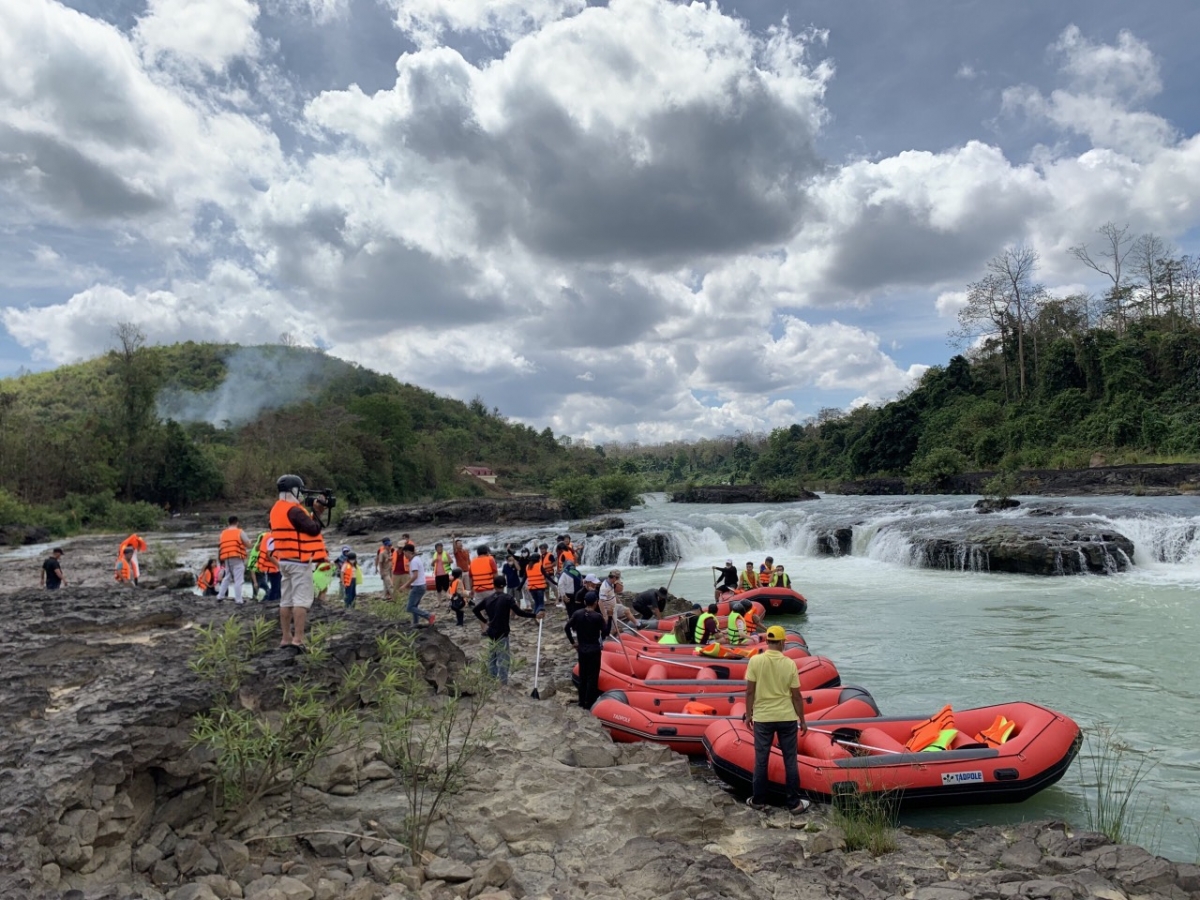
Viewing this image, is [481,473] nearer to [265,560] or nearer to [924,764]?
[265,560]

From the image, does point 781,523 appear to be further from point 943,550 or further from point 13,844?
point 13,844

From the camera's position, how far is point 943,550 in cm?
2044

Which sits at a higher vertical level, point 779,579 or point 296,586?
point 296,586

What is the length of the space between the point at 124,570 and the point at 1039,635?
60.6 feet

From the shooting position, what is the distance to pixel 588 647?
8289 mm

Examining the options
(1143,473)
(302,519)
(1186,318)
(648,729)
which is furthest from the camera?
(1186,318)

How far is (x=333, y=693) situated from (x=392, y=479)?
5352 cm

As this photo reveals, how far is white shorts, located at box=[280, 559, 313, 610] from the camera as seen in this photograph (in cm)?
606

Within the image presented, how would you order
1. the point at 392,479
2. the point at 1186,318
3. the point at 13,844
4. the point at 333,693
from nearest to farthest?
1. the point at 13,844
2. the point at 333,693
3. the point at 1186,318
4. the point at 392,479

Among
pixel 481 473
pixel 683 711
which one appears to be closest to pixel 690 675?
pixel 683 711

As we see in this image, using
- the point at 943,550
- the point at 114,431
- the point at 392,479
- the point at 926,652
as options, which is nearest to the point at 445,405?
the point at 392,479

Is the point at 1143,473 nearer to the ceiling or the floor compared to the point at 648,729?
nearer to the ceiling

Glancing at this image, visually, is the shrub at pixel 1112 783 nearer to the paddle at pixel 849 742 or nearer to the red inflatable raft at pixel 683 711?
the paddle at pixel 849 742

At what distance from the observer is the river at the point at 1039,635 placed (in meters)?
6.82
